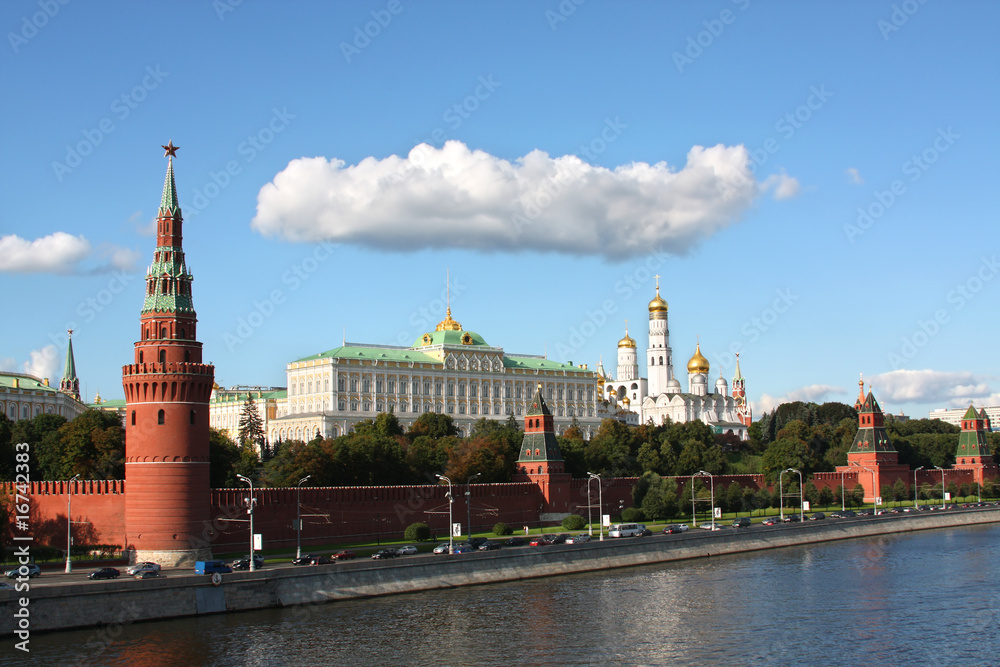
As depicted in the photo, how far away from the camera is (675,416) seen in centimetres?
19375

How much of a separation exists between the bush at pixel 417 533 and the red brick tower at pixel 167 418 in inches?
646

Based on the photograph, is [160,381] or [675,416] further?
[675,416]

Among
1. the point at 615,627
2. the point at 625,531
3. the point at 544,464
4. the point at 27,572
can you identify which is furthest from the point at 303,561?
the point at 544,464

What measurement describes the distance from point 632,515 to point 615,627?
143 feet

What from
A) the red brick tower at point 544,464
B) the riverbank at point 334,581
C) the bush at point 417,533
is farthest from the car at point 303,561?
the red brick tower at point 544,464

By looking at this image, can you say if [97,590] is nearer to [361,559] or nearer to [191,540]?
[191,540]

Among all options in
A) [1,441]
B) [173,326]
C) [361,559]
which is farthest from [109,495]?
[1,441]

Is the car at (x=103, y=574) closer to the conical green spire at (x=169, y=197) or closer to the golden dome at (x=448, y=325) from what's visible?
the conical green spire at (x=169, y=197)

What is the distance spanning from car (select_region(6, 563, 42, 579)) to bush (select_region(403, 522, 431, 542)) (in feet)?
78.2

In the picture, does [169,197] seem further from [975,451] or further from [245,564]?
[975,451]

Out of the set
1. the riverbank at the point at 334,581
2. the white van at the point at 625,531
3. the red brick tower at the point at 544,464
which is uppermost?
the red brick tower at the point at 544,464

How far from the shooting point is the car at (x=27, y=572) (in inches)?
2026

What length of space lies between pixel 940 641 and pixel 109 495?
1619 inches

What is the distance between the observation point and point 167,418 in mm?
59844
